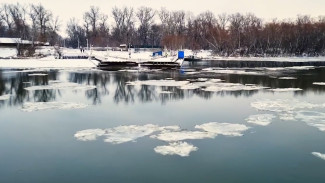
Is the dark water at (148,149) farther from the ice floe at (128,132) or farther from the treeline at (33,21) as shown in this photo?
the treeline at (33,21)

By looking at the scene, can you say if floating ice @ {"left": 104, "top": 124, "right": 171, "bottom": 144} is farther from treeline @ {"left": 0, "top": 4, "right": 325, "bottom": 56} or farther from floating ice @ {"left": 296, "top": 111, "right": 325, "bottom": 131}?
treeline @ {"left": 0, "top": 4, "right": 325, "bottom": 56}

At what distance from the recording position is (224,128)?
855 cm

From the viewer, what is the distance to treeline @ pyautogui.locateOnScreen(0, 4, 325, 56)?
62.8 m

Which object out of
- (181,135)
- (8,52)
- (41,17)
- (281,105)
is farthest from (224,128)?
(41,17)

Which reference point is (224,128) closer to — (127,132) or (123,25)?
(127,132)

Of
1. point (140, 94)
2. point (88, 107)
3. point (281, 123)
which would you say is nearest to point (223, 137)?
point (281, 123)

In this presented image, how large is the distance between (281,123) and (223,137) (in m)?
2.22

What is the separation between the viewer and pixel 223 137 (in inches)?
306

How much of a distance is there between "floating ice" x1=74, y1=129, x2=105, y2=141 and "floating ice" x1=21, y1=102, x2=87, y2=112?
10.9 ft

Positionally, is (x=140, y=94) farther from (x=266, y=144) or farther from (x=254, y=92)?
(x=266, y=144)

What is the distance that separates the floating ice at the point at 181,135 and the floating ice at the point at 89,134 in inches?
50.9

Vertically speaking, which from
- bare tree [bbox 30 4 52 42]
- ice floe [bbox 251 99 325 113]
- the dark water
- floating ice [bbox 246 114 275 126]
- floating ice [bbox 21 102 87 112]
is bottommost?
the dark water

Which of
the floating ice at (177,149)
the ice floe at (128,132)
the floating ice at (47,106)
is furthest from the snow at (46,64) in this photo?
the floating ice at (177,149)

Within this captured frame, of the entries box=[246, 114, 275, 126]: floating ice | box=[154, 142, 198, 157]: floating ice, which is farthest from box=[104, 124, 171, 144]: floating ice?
box=[246, 114, 275, 126]: floating ice
